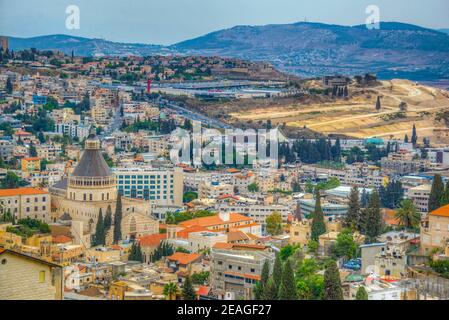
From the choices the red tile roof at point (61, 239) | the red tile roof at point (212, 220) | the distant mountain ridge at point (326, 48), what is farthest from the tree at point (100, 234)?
the distant mountain ridge at point (326, 48)

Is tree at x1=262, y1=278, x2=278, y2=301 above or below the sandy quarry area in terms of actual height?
above

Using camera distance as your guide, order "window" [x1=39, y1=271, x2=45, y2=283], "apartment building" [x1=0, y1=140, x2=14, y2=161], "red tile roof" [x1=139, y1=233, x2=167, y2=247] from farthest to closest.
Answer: "apartment building" [x1=0, y1=140, x2=14, y2=161] < "red tile roof" [x1=139, y1=233, x2=167, y2=247] < "window" [x1=39, y1=271, x2=45, y2=283]

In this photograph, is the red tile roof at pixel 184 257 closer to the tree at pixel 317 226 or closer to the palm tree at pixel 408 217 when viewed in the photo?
the tree at pixel 317 226

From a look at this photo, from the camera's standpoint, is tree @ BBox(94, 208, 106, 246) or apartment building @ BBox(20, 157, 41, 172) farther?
apartment building @ BBox(20, 157, 41, 172)

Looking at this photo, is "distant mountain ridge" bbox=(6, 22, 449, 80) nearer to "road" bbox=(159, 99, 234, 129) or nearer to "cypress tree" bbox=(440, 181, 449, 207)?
"road" bbox=(159, 99, 234, 129)

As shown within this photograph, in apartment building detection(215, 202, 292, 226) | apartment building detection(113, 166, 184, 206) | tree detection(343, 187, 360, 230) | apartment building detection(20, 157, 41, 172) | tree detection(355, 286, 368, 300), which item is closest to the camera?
tree detection(355, 286, 368, 300)

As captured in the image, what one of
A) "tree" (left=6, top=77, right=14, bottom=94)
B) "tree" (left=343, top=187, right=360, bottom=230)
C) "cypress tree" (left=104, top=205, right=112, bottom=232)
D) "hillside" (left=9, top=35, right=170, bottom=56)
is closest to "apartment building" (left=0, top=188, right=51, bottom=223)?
"cypress tree" (left=104, top=205, right=112, bottom=232)

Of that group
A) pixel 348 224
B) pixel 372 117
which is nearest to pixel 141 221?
pixel 348 224
